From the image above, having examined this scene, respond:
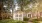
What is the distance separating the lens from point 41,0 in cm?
109

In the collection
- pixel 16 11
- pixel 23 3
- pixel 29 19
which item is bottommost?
pixel 29 19

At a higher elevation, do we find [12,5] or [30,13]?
[12,5]

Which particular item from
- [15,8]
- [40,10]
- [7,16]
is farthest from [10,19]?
[40,10]

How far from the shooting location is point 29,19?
1.09 metres

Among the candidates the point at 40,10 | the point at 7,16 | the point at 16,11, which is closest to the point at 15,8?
the point at 16,11

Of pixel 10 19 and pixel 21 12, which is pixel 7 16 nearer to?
pixel 10 19

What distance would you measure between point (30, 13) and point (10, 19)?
0.92 ft

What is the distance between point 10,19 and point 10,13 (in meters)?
0.08

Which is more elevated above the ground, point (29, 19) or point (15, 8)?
point (15, 8)

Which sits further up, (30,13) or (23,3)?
(23,3)

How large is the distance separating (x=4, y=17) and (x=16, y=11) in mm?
181

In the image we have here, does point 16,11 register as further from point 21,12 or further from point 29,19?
point 29,19

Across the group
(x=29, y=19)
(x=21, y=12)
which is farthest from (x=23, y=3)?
(x=29, y=19)

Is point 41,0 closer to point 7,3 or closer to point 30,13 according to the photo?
point 30,13
